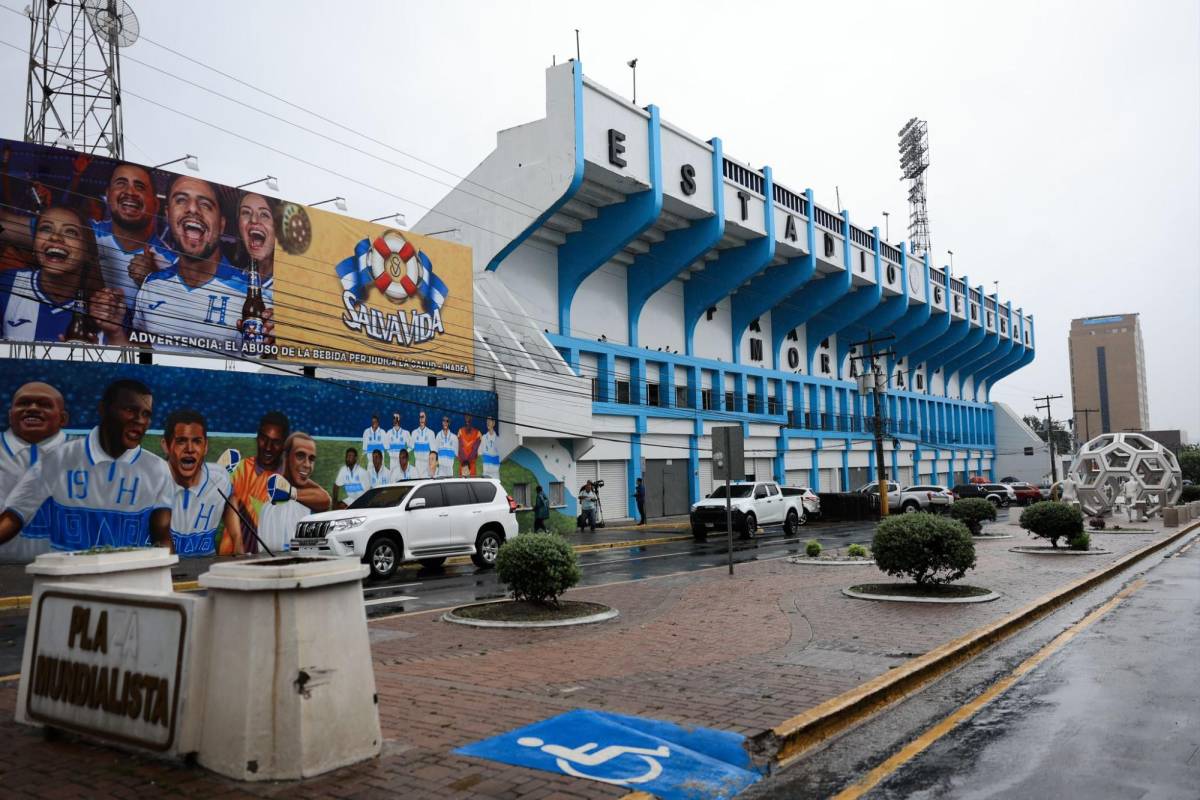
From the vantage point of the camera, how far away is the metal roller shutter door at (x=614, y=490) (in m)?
35.8

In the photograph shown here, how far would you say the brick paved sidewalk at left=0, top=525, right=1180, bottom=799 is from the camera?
4777mm

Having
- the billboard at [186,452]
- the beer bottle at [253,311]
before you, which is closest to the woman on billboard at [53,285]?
the billboard at [186,452]

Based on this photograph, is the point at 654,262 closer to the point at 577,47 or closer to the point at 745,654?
the point at 577,47

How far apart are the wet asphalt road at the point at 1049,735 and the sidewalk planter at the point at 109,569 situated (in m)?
4.42

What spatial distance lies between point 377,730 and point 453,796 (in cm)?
83

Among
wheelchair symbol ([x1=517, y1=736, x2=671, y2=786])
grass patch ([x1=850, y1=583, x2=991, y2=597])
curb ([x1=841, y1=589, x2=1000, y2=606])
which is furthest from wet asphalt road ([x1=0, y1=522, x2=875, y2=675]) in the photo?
wheelchair symbol ([x1=517, y1=736, x2=671, y2=786])

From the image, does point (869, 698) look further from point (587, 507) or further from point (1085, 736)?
point (587, 507)

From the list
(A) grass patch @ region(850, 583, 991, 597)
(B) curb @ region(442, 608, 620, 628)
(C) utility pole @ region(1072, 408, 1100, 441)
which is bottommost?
(B) curb @ region(442, 608, 620, 628)

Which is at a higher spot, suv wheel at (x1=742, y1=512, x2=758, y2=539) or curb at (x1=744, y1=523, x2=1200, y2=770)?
suv wheel at (x1=742, y1=512, x2=758, y2=539)

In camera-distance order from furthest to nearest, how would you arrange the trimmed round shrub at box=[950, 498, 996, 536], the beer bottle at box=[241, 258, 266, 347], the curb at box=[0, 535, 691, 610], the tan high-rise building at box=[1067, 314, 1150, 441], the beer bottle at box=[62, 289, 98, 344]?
the tan high-rise building at box=[1067, 314, 1150, 441]
the trimmed round shrub at box=[950, 498, 996, 536]
the beer bottle at box=[241, 258, 266, 347]
the beer bottle at box=[62, 289, 98, 344]
the curb at box=[0, 535, 691, 610]

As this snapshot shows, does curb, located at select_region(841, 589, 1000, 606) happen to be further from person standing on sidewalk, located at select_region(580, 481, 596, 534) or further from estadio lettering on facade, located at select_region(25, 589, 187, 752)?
person standing on sidewalk, located at select_region(580, 481, 596, 534)

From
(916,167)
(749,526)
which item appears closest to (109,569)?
(749,526)

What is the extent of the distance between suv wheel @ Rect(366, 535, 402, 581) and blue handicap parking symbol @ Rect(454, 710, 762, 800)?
10482 mm

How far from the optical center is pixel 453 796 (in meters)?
4.60
